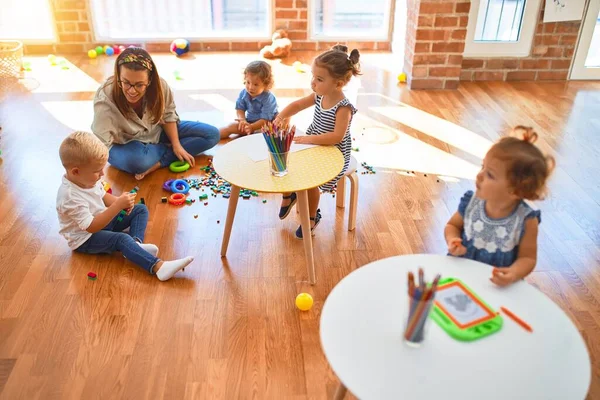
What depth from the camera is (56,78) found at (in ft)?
13.2

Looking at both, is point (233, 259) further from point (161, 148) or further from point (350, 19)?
point (350, 19)

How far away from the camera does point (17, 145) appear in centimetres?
304

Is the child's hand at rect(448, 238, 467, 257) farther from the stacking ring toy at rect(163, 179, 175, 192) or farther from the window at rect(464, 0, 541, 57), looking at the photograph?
the window at rect(464, 0, 541, 57)

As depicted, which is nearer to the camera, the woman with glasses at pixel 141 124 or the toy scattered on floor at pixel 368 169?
the woman with glasses at pixel 141 124

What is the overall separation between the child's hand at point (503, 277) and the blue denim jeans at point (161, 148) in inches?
76.1

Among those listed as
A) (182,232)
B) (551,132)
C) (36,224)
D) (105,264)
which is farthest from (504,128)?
(36,224)

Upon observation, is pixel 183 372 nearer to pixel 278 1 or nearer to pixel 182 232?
pixel 182 232

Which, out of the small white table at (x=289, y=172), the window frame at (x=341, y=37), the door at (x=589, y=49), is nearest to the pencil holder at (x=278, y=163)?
the small white table at (x=289, y=172)

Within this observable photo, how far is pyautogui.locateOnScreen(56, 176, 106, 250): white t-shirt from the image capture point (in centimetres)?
199

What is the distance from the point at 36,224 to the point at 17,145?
2.94ft

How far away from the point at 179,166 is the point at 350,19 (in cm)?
256

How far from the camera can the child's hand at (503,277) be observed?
1254 millimetres

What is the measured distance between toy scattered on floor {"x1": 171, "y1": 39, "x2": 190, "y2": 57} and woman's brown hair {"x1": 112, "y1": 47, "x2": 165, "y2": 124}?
1.98 m

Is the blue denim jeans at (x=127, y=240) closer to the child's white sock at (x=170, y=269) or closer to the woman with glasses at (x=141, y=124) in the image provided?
the child's white sock at (x=170, y=269)
